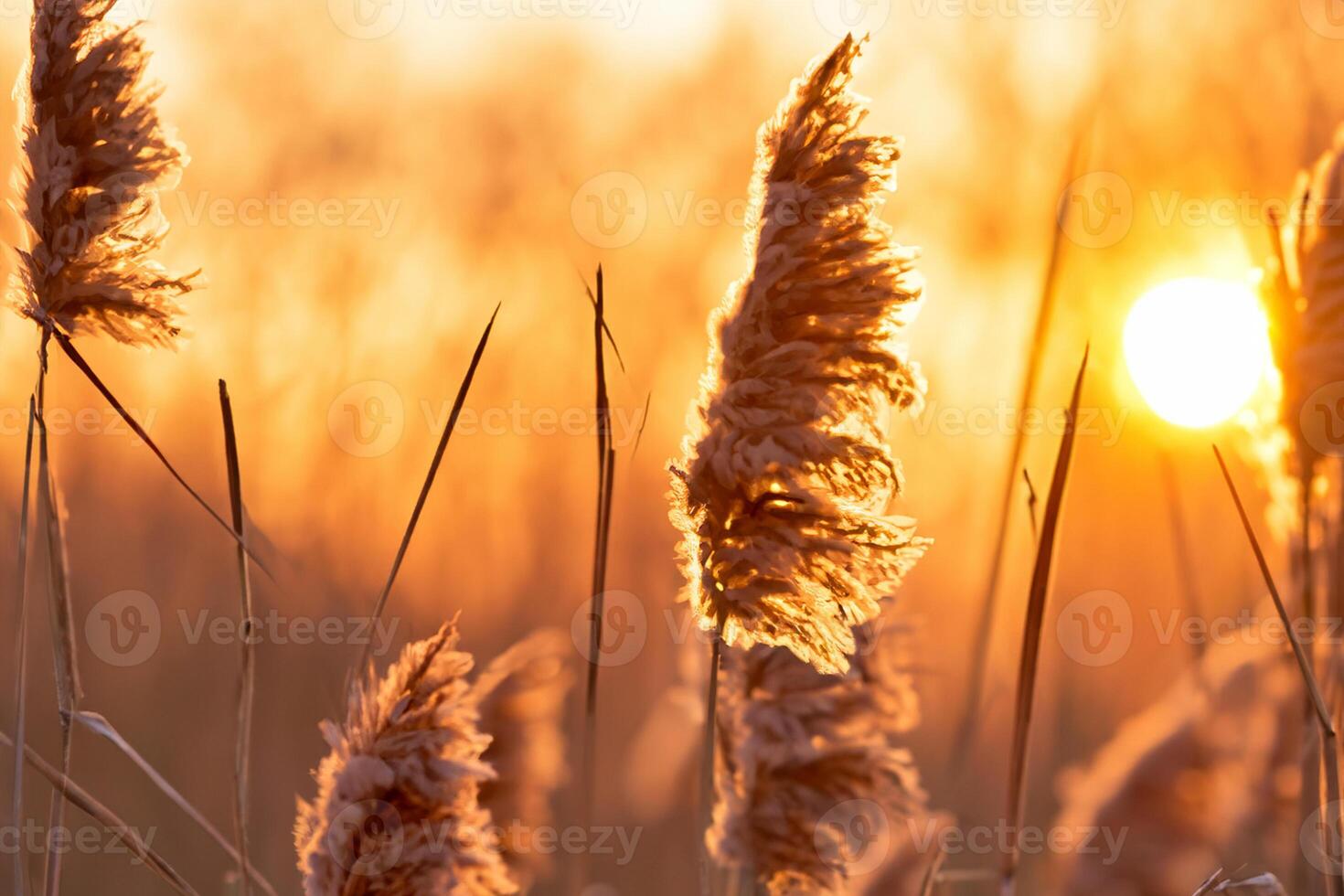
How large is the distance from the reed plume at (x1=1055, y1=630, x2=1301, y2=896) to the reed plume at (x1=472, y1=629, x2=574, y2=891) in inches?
34.5

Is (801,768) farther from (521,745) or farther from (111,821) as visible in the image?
(111,821)

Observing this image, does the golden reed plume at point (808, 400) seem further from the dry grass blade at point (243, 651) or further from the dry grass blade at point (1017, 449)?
the dry grass blade at point (243, 651)

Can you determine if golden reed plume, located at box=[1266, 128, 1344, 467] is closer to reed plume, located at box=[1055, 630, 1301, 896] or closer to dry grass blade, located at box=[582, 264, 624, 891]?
reed plume, located at box=[1055, 630, 1301, 896]

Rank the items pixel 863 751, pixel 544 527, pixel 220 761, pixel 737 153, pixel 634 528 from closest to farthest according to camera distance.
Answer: pixel 863 751 < pixel 220 761 < pixel 544 527 < pixel 634 528 < pixel 737 153

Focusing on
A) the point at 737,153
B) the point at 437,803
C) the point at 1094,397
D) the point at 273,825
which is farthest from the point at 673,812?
the point at 737,153

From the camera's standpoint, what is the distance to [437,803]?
1521 millimetres

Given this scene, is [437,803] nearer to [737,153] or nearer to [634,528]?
[634,528]

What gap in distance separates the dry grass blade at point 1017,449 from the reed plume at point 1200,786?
283mm

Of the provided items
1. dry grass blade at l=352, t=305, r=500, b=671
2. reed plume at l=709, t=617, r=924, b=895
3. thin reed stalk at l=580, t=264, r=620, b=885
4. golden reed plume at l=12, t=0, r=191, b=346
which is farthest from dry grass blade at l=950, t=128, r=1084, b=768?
golden reed plume at l=12, t=0, r=191, b=346

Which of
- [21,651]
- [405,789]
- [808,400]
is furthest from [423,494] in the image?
[21,651]

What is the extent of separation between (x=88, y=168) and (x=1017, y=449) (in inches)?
55.4

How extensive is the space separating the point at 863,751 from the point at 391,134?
386 cm

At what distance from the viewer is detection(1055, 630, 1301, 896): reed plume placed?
78.0 inches

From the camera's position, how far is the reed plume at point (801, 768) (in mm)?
2025
